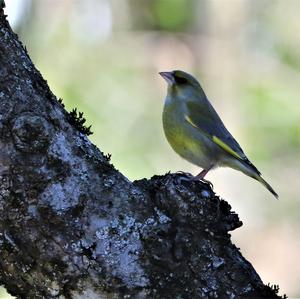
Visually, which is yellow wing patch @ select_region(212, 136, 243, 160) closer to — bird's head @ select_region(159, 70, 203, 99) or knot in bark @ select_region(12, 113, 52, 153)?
bird's head @ select_region(159, 70, 203, 99)

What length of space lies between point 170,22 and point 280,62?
1.30 meters

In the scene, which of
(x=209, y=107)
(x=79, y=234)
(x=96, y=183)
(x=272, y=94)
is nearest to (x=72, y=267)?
(x=79, y=234)

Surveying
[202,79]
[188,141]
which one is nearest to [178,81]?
[188,141]

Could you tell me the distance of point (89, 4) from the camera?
28.7 ft

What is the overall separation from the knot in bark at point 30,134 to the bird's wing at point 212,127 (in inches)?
70.2

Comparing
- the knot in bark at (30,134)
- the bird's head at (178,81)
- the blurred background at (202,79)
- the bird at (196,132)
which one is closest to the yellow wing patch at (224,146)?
the bird at (196,132)

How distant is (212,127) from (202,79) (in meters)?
4.51

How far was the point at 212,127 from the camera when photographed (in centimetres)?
403

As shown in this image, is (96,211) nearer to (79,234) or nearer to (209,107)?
(79,234)

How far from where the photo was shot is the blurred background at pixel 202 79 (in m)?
7.55

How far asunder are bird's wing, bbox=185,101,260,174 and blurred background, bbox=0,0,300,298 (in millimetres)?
2676

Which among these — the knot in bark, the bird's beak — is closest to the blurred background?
the bird's beak

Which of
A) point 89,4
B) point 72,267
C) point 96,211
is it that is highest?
point 89,4

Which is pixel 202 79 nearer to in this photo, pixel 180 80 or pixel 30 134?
pixel 180 80
